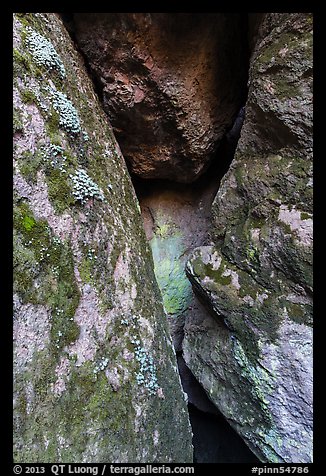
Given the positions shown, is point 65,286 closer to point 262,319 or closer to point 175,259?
point 262,319

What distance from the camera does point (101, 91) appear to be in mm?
2357

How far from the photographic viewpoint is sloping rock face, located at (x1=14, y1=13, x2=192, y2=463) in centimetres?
146

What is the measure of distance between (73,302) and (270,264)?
1145 millimetres

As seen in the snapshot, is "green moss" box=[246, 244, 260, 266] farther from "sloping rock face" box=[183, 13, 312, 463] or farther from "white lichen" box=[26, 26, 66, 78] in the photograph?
"white lichen" box=[26, 26, 66, 78]

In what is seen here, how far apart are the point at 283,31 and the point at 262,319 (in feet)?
5.49

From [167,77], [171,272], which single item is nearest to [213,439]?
[171,272]

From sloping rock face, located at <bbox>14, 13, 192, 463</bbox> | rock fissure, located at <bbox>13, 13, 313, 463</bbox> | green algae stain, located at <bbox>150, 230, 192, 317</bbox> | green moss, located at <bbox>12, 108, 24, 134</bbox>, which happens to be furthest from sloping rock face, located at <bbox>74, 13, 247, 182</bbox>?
green moss, located at <bbox>12, 108, 24, 134</bbox>

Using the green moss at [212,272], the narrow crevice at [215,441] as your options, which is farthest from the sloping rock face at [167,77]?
the narrow crevice at [215,441]

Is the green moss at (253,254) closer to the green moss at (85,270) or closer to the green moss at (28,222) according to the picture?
the green moss at (85,270)

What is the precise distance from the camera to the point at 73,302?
1.62 m

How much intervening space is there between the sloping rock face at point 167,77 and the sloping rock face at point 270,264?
41 cm

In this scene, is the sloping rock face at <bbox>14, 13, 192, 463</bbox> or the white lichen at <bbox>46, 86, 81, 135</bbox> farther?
the white lichen at <bbox>46, 86, 81, 135</bbox>

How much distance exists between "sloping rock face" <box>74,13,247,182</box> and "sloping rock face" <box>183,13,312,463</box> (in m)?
0.41

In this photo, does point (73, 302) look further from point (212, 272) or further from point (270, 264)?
point (270, 264)
